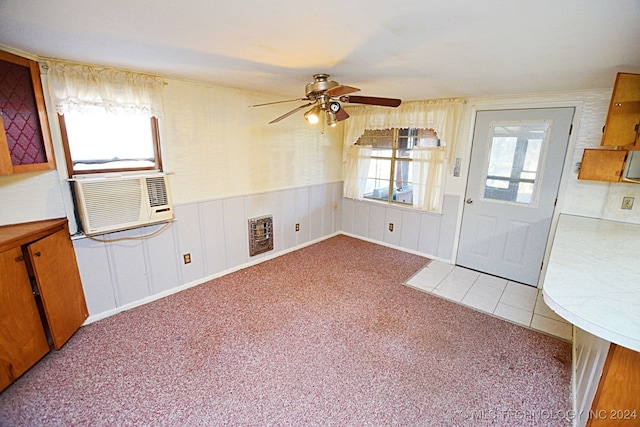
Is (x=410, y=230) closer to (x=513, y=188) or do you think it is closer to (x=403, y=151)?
(x=403, y=151)

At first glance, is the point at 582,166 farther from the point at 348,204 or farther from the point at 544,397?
the point at 348,204

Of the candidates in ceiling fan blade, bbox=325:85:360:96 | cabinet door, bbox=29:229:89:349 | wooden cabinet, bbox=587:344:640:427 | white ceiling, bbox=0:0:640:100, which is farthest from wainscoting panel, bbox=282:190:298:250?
wooden cabinet, bbox=587:344:640:427

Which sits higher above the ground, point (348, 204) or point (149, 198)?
point (149, 198)

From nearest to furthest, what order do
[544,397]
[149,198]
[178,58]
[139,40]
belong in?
[139,40] < [544,397] < [178,58] < [149,198]

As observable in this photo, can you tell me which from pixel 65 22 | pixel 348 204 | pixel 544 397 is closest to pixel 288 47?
pixel 65 22

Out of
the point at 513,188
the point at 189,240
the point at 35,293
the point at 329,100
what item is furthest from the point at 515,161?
the point at 35,293

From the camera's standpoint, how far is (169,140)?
106 inches

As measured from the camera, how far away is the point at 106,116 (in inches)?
93.4

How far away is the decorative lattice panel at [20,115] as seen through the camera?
6.04 ft

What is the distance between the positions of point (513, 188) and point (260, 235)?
9.98ft

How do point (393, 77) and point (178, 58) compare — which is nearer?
point (178, 58)

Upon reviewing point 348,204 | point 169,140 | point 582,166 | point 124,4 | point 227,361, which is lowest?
point 227,361

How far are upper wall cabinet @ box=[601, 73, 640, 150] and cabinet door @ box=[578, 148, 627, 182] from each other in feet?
1.59

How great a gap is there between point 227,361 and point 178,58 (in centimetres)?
217
